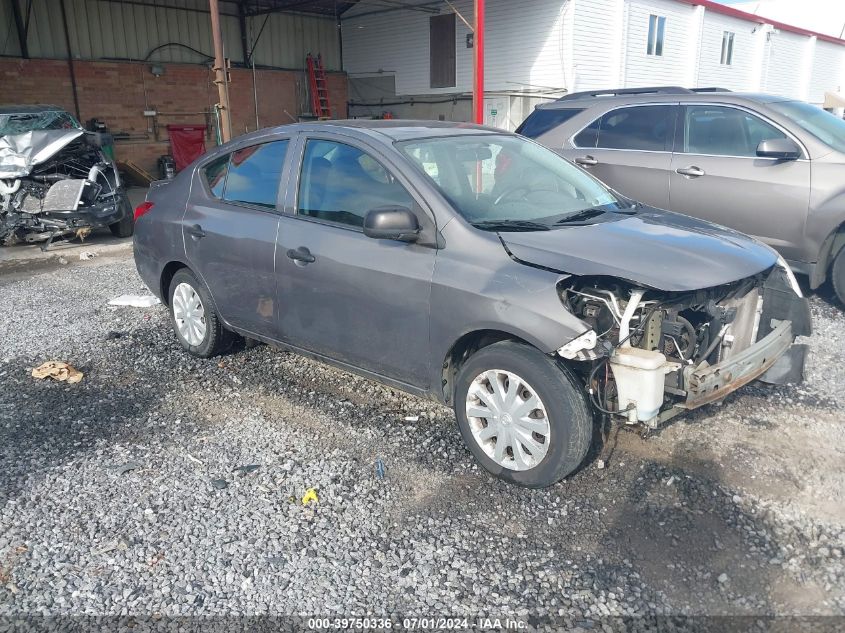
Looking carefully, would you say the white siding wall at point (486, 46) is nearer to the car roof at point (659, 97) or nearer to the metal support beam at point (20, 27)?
the metal support beam at point (20, 27)

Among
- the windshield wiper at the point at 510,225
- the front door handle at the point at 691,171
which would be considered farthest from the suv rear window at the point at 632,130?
the windshield wiper at the point at 510,225

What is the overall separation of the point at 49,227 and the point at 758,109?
880cm

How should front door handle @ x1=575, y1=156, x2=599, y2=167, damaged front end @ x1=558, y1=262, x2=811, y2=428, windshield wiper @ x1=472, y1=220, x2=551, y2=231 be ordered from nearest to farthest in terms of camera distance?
damaged front end @ x1=558, y1=262, x2=811, y2=428
windshield wiper @ x1=472, y1=220, x2=551, y2=231
front door handle @ x1=575, y1=156, x2=599, y2=167

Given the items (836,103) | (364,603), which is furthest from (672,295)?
(836,103)

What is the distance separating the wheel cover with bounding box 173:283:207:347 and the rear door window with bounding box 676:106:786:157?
465cm

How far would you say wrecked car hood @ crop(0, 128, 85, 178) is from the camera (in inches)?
367

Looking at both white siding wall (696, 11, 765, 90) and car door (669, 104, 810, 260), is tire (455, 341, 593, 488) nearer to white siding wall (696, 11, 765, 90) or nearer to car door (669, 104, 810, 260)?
car door (669, 104, 810, 260)

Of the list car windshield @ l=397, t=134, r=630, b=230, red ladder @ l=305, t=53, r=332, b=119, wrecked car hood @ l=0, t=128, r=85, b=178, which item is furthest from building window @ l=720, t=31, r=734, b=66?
car windshield @ l=397, t=134, r=630, b=230

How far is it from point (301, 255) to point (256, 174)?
2.78 ft

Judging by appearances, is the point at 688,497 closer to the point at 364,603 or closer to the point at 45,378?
the point at 364,603

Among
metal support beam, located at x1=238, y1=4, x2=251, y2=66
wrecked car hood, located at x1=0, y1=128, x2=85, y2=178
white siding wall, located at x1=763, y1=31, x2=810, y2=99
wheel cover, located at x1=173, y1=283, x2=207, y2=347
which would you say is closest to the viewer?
wheel cover, located at x1=173, y1=283, x2=207, y2=347

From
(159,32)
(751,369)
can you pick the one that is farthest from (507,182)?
(159,32)

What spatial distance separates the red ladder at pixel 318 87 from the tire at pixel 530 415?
20.7 meters

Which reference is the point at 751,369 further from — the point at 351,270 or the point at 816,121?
the point at 816,121
